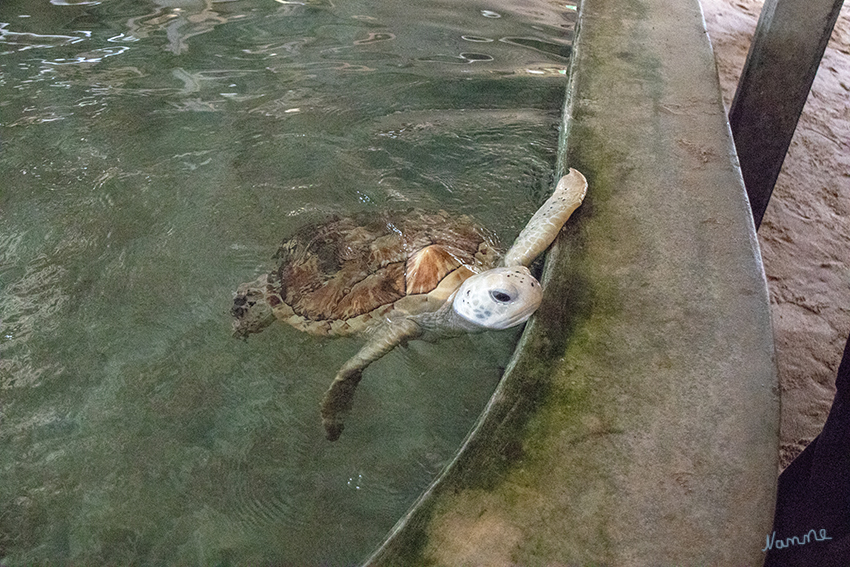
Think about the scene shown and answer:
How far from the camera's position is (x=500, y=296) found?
178 cm

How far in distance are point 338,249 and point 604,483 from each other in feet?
4.51

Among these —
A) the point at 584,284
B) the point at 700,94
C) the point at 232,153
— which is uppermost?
the point at 700,94

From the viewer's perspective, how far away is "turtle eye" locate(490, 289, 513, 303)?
1.76 meters

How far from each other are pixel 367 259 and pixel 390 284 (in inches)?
6.6

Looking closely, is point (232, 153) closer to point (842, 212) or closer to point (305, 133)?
point (305, 133)

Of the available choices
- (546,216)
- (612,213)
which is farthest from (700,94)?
(546,216)

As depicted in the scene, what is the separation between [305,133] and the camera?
3.20 meters

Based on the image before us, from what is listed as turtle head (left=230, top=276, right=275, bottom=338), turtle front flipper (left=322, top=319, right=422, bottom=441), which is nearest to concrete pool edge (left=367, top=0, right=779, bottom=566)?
turtle front flipper (left=322, top=319, right=422, bottom=441)

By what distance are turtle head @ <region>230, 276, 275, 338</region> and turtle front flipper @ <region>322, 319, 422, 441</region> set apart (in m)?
0.40

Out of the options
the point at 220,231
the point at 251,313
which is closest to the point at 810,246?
the point at 251,313
